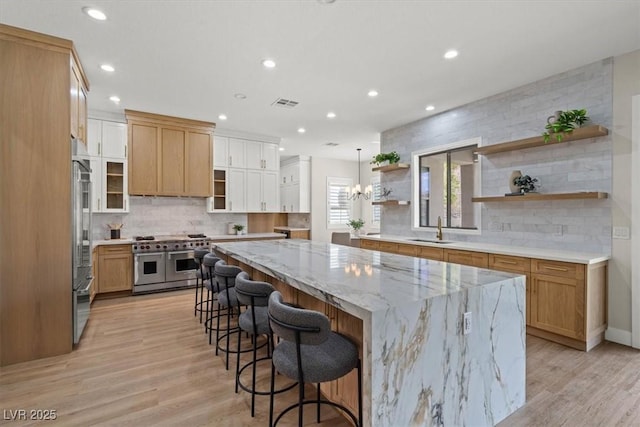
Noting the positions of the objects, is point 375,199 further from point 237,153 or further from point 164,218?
point 164,218

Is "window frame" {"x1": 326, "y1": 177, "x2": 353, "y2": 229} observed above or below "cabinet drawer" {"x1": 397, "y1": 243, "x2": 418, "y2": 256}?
above

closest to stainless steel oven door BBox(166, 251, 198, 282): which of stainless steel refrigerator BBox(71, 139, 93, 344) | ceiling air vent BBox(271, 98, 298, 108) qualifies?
stainless steel refrigerator BBox(71, 139, 93, 344)

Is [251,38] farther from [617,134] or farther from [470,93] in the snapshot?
[617,134]

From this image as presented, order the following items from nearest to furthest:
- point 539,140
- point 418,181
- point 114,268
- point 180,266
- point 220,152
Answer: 1. point 539,140
2. point 114,268
3. point 180,266
4. point 418,181
5. point 220,152

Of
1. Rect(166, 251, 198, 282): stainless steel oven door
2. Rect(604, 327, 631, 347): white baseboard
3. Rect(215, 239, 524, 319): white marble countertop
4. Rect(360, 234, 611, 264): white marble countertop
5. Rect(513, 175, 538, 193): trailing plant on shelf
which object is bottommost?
Rect(604, 327, 631, 347): white baseboard

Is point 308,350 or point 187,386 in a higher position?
point 308,350

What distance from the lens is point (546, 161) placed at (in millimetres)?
3736

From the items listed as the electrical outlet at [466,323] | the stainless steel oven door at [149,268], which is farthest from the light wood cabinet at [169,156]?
the electrical outlet at [466,323]

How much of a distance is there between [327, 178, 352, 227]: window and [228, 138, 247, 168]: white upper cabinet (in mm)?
3262

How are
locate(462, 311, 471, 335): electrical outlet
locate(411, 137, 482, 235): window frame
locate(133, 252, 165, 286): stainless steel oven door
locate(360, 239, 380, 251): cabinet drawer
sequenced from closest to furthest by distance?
locate(462, 311, 471, 335): electrical outlet, locate(411, 137, 482, 235): window frame, locate(133, 252, 165, 286): stainless steel oven door, locate(360, 239, 380, 251): cabinet drawer

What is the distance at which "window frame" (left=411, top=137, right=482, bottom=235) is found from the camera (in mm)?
4484

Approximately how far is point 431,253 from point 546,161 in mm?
1811

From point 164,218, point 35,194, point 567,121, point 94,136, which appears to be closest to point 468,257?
point 567,121

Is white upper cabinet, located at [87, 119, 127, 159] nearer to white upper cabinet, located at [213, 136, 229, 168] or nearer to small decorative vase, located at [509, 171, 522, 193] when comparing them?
white upper cabinet, located at [213, 136, 229, 168]
